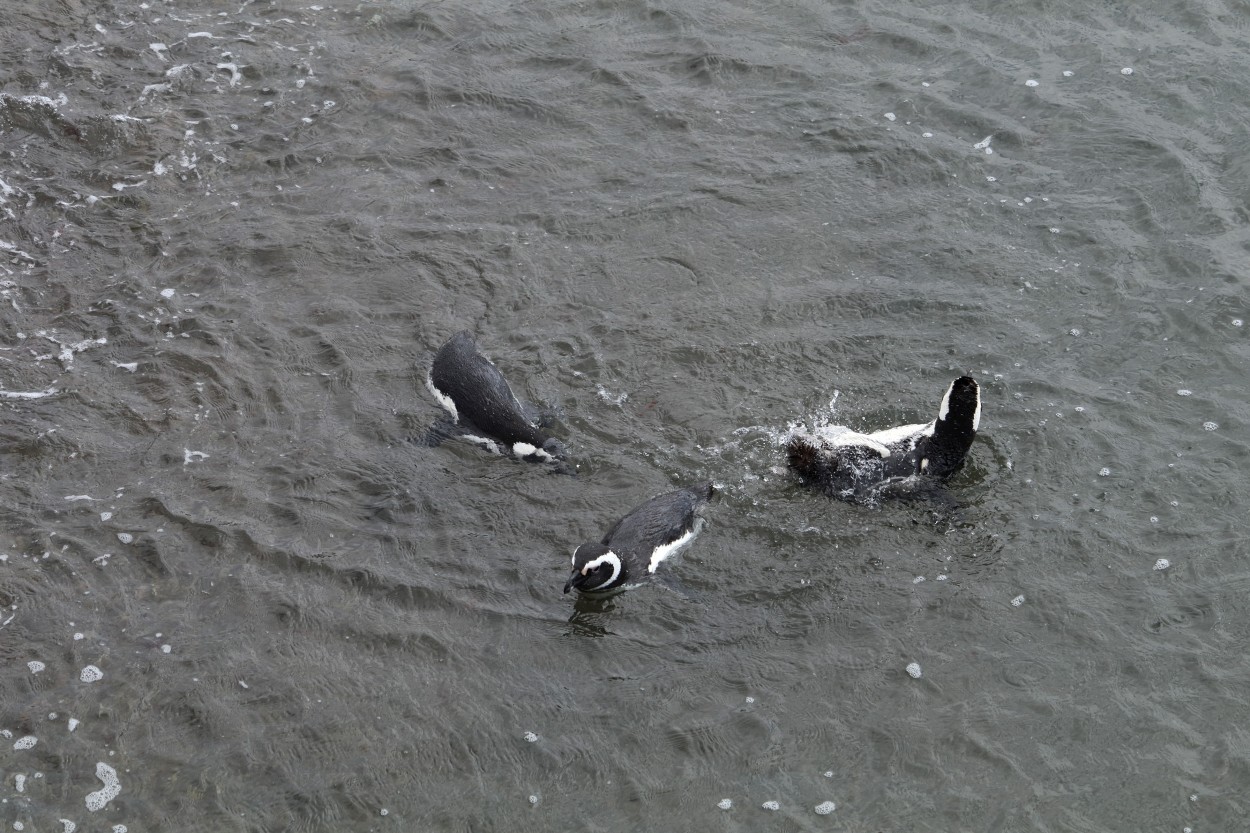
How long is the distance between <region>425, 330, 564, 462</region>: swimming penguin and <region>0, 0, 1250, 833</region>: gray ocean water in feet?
0.50

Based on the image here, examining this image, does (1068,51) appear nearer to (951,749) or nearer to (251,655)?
(951,749)

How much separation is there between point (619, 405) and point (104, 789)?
378 centimetres

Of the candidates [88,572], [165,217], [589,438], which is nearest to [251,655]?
[88,572]

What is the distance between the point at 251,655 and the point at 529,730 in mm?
1561

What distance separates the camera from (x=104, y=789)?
18.7 ft

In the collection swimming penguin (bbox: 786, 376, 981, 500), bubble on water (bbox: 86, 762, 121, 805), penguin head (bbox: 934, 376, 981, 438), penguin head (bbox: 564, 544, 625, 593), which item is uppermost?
penguin head (bbox: 934, 376, 981, 438)

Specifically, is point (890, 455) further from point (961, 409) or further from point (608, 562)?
point (608, 562)

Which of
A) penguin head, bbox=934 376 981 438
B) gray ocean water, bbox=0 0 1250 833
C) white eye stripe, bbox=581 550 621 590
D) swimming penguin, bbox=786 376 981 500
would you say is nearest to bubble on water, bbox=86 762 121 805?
gray ocean water, bbox=0 0 1250 833

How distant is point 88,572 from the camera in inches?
262

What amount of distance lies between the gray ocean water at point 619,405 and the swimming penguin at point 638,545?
165 millimetres

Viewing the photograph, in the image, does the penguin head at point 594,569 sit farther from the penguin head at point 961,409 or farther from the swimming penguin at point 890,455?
the penguin head at point 961,409

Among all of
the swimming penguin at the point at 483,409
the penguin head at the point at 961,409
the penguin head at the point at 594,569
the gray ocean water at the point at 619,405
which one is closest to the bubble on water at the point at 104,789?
the gray ocean water at the point at 619,405

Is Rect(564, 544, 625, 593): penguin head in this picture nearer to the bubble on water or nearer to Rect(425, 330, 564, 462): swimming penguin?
Rect(425, 330, 564, 462): swimming penguin

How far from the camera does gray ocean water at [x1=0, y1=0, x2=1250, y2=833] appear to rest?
19.5 feet
